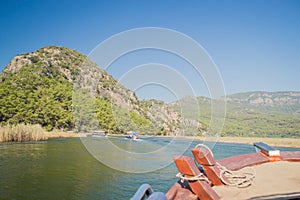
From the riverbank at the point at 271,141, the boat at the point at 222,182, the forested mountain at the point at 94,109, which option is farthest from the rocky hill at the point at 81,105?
the riverbank at the point at 271,141

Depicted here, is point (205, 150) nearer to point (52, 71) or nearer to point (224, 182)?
point (224, 182)

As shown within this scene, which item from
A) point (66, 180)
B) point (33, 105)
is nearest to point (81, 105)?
point (66, 180)

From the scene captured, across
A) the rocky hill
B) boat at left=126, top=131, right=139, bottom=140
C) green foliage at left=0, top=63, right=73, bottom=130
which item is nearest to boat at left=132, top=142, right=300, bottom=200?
the rocky hill

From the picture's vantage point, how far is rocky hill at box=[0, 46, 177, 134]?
97.0ft

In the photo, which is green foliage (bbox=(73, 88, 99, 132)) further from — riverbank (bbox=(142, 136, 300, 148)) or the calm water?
riverbank (bbox=(142, 136, 300, 148))

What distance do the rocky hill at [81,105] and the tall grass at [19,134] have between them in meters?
5.47

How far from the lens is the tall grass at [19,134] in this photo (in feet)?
93.1

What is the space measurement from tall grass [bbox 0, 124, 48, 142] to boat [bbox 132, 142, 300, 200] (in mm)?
29329

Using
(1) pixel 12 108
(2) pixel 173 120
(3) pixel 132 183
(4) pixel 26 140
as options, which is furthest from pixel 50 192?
(1) pixel 12 108

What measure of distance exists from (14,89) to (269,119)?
68.9 m

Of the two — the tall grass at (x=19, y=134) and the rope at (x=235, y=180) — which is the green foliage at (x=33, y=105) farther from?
the rope at (x=235, y=180)

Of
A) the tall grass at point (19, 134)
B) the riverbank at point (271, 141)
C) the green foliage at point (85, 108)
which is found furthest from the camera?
the riverbank at point (271, 141)

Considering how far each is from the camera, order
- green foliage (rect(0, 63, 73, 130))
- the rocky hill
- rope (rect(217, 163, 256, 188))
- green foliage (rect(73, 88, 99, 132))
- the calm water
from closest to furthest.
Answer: rope (rect(217, 163, 256, 188)) → the calm water → the rocky hill → green foliage (rect(73, 88, 99, 132)) → green foliage (rect(0, 63, 73, 130))

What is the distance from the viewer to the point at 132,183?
13.0m
